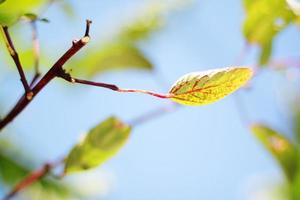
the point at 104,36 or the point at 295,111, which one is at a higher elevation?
Answer: the point at 295,111

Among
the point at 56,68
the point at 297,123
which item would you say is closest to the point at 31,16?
the point at 56,68

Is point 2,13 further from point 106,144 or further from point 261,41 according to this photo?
point 261,41

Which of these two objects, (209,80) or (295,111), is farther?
(295,111)

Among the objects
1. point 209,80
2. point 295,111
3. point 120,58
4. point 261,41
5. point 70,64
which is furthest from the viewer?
point 295,111

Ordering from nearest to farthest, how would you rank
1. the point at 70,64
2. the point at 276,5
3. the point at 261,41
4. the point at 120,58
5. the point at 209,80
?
the point at 209,80 → the point at 276,5 → the point at 261,41 → the point at 120,58 → the point at 70,64

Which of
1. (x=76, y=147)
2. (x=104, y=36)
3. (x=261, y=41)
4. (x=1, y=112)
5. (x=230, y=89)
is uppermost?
(x=261, y=41)

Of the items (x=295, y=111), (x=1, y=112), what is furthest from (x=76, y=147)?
(x=295, y=111)
